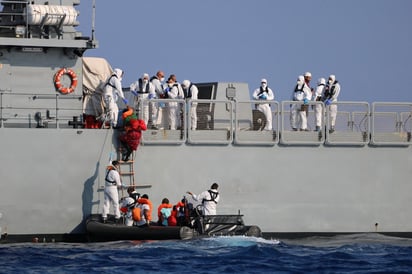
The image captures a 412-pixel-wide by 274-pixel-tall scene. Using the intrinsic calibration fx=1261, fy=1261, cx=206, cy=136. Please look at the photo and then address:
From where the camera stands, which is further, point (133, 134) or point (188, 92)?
point (188, 92)

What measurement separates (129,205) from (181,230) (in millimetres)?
2086

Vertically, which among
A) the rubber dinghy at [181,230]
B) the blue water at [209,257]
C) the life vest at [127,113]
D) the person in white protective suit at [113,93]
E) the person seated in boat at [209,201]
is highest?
the person in white protective suit at [113,93]

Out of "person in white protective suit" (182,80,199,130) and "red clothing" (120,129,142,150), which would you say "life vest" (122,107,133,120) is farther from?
"person in white protective suit" (182,80,199,130)

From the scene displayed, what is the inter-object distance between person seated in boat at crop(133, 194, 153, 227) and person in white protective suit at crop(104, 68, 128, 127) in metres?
2.93

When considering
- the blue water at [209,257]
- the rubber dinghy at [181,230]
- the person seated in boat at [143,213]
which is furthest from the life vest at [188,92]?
the blue water at [209,257]

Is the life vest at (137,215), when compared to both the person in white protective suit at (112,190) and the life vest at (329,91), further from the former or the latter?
the life vest at (329,91)

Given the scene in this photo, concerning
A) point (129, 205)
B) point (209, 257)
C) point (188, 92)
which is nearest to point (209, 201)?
point (129, 205)

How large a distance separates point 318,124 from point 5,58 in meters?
9.27

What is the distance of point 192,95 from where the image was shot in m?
37.0

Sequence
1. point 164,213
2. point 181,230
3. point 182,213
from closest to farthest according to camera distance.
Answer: point 181,230 → point 164,213 → point 182,213

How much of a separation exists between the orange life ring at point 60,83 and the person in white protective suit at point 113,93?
1013 mm

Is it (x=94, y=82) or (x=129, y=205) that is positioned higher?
(x=94, y=82)

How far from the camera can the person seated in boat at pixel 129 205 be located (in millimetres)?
33844

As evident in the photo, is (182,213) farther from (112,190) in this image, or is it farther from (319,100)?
(319,100)
